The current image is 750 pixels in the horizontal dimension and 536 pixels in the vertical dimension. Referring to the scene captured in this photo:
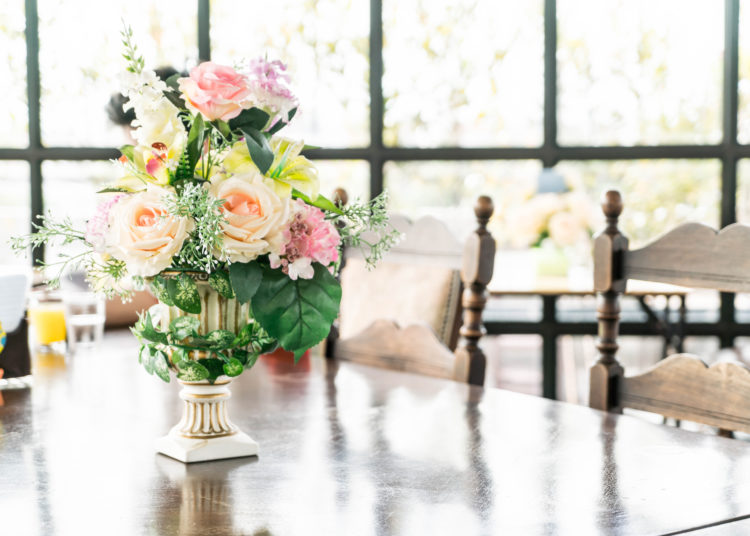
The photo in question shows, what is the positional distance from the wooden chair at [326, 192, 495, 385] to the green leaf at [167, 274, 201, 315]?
0.75 m

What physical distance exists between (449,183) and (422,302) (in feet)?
5.85

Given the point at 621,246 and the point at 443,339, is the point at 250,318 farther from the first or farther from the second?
the point at 443,339

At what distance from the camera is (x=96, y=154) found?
3.85 meters

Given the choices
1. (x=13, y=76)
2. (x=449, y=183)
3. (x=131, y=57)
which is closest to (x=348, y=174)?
(x=449, y=183)

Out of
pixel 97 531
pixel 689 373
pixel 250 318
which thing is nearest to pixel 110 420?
pixel 250 318

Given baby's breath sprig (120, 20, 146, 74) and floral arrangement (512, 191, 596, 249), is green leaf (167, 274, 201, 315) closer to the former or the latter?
baby's breath sprig (120, 20, 146, 74)

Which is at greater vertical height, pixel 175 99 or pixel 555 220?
pixel 175 99

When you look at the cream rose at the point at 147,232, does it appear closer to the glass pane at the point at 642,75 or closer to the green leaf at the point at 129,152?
the green leaf at the point at 129,152

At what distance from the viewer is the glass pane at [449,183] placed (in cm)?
395

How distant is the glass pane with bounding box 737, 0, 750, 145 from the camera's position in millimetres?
3891

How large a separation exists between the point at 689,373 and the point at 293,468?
687mm

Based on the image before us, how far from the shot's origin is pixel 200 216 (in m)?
1.10

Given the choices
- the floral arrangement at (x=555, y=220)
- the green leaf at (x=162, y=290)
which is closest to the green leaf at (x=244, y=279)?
the green leaf at (x=162, y=290)

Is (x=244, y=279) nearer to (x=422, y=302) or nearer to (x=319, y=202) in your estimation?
(x=319, y=202)
